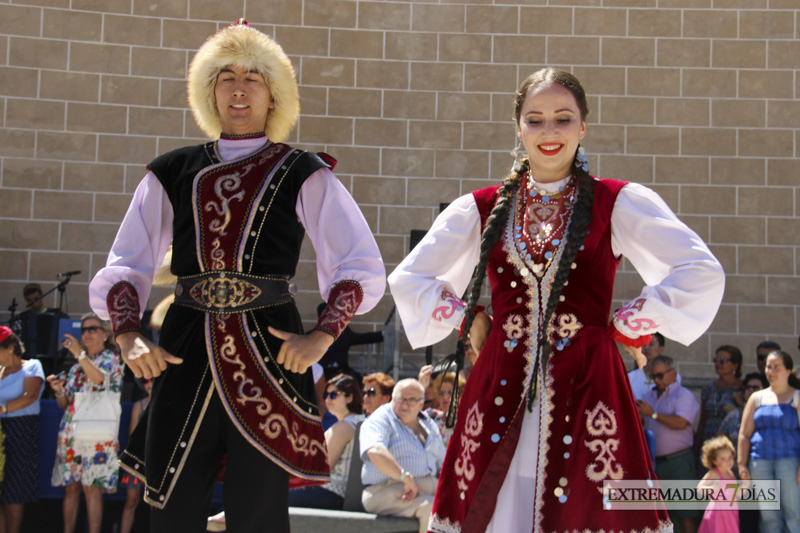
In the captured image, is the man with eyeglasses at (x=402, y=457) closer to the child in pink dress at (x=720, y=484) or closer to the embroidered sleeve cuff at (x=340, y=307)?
the child in pink dress at (x=720, y=484)

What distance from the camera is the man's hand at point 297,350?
105 inches

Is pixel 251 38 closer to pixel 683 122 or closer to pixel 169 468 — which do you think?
pixel 169 468

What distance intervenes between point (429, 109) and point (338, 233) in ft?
24.1

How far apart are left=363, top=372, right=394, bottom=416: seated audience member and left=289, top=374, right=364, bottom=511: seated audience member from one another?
26 centimetres

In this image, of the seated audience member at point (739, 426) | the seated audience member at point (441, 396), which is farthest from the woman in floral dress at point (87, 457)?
the seated audience member at point (739, 426)

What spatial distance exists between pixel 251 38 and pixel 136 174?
724 centimetres


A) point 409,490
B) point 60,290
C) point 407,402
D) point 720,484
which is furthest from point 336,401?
point 60,290

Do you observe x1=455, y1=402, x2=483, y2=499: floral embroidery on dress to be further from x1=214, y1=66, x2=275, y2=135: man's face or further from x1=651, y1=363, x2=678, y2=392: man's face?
x1=651, y1=363, x2=678, y2=392: man's face

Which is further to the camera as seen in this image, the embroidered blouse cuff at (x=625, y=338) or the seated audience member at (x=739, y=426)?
the seated audience member at (x=739, y=426)

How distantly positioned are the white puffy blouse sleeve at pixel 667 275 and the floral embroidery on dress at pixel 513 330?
0.25 meters

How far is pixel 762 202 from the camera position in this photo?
992 centimetres

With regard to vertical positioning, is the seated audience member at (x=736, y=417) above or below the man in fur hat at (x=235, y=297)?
below

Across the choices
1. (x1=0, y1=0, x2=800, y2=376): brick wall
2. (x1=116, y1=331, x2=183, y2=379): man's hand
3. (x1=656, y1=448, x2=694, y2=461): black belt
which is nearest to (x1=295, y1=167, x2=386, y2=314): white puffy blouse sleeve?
(x1=116, y1=331, x2=183, y2=379): man's hand

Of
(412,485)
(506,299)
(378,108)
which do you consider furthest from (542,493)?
(378,108)
